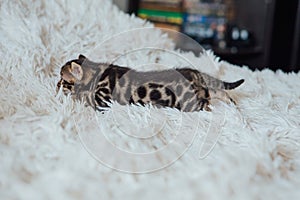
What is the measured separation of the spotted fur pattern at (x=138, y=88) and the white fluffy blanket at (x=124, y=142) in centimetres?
5

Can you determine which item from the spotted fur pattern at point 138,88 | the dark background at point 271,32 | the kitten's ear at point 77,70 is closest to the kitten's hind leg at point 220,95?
the spotted fur pattern at point 138,88

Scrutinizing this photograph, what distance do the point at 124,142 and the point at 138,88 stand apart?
232 mm

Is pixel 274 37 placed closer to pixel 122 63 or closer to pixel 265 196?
pixel 122 63

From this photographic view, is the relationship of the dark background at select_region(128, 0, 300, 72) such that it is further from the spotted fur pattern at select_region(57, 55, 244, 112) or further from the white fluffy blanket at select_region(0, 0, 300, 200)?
the spotted fur pattern at select_region(57, 55, 244, 112)

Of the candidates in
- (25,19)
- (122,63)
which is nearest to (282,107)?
(122,63)

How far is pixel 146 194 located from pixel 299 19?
76.3 inches

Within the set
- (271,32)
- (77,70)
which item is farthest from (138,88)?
(271,32)

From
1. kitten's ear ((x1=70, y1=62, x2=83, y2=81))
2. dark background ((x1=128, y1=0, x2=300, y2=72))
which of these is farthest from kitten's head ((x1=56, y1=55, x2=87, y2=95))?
dark background ((x1=128, y1=0, x2=300, y2=72))

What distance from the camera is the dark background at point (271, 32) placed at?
2.14m

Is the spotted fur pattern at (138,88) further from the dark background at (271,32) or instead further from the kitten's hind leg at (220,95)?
the dark background at (271,32)

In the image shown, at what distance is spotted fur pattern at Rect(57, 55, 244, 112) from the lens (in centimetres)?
81

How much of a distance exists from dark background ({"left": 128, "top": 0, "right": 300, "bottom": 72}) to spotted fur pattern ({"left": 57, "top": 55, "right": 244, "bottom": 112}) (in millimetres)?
1347

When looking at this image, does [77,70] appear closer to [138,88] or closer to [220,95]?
[138,88]

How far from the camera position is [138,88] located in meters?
0.82
